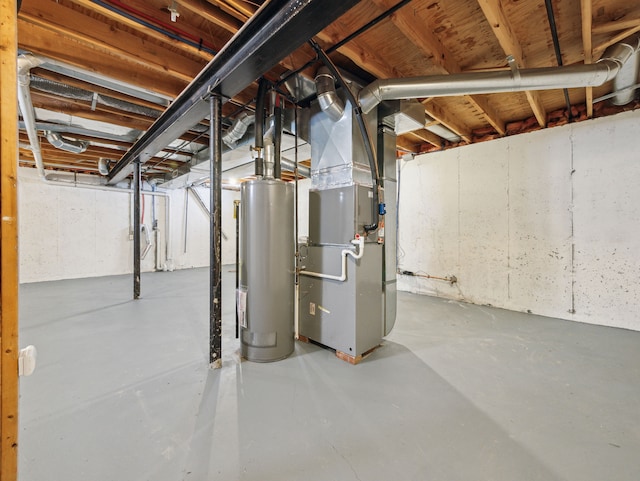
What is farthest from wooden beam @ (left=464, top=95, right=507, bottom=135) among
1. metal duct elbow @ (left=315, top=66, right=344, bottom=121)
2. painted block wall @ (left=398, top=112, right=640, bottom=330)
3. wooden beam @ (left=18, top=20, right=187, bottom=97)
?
wooden beam @ (left=18, top=20, right=187, bottom=97)

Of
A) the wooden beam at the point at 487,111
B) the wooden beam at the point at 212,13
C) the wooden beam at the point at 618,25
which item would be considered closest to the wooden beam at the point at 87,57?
the wooden beam at the point at 212,13

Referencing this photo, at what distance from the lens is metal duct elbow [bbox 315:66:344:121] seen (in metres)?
2.08

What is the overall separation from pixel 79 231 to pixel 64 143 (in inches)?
122

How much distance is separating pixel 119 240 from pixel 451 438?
7379 mm

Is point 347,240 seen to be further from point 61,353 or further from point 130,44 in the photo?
point 61,353

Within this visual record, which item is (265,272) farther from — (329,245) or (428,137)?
(428,137)

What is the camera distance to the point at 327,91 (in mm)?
2084

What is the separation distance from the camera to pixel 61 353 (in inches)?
89.3

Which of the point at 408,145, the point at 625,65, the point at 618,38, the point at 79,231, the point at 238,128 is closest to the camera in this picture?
the point at 618,38

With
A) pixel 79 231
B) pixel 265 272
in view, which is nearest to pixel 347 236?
pixel 265 272

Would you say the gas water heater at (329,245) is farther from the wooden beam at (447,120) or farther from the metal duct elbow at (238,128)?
the metal duct elbow at (238,128)

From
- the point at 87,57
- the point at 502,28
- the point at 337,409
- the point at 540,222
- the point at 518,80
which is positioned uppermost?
the point at 87,57

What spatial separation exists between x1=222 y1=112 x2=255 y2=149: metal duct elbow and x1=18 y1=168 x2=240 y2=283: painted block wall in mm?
4651

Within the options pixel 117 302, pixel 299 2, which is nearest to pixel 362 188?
pixel 299 2
